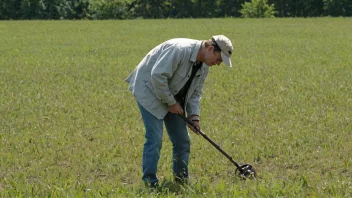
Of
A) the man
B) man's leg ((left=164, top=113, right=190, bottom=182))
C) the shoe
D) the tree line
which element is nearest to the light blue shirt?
the man

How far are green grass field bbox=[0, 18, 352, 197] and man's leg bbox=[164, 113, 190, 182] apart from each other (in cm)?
18

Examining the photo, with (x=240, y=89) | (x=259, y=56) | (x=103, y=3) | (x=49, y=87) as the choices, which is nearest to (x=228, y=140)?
(x=240, y=89)

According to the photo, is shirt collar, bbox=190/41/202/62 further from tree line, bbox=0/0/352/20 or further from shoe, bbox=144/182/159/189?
tree line, bbox=0/0/352/20

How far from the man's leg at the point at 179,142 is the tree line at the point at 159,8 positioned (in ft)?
202

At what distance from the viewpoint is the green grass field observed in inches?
234

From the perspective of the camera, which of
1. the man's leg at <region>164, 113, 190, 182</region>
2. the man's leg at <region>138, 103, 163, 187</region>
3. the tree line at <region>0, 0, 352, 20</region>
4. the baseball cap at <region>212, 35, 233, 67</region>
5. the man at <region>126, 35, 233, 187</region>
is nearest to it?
the baseball cap at <region>212, 35, 233, 67</region>

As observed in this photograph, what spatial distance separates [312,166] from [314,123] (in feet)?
7.36

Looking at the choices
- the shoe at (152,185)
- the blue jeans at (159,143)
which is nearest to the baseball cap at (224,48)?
the blue jeans at (159,143)

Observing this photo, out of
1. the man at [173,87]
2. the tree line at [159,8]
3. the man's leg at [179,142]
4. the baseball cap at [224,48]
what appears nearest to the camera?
the baseball cap at [224,48]

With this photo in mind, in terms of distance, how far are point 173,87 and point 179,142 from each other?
640 mm

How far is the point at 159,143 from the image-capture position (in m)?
5.88

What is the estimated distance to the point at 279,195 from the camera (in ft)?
16.3

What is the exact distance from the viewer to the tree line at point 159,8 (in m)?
66.5

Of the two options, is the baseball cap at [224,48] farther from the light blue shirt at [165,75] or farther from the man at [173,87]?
the light blue shirt at [165,75]
